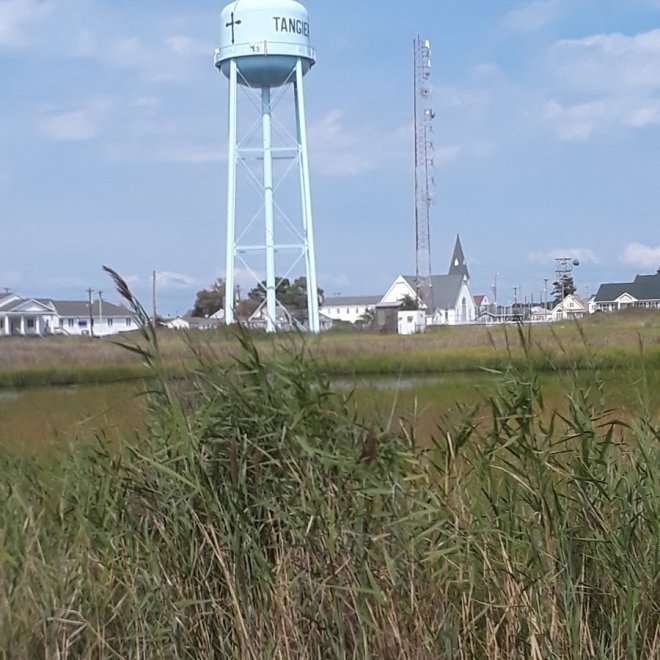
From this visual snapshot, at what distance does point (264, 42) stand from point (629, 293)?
2648 centimetres

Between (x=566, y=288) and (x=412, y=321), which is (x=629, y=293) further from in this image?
(x=412, y=321)

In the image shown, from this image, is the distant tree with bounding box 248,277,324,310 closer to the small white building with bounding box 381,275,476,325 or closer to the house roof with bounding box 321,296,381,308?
the small white building with bounding box 381,275,476,325

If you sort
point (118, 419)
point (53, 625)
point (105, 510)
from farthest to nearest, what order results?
point (118, 419), point (105, 510), point (53, 625)

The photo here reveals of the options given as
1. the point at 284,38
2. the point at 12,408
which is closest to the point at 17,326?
the point at 284,38

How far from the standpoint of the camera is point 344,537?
4.12 meters

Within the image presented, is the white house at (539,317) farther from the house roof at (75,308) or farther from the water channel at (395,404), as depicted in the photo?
the house roof at (75,308)

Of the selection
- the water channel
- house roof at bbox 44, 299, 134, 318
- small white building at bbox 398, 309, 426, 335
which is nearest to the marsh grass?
the water channel

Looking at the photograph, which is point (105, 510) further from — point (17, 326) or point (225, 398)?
point (17, 326)

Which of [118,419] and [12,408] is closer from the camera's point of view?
[118,419]

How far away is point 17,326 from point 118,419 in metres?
26.3

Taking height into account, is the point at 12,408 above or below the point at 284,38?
below

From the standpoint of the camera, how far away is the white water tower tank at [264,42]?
85.8 ft

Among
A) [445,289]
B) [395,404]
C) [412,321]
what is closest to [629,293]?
[445,289]

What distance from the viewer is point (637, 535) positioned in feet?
14.1
